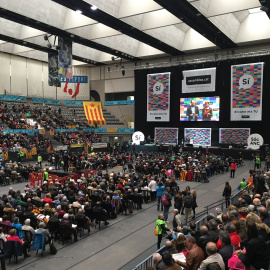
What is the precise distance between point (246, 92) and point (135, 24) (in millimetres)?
12526

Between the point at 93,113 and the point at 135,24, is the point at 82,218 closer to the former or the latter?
the point at 135,24

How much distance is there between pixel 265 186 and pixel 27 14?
18972 mm

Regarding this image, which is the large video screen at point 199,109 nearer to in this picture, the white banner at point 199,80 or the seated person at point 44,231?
the white banner at point 199,80

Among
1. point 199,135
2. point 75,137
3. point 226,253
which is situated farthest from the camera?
point 75,137

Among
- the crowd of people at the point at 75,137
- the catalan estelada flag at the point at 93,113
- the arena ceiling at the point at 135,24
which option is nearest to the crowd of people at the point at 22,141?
the crowd of people at the point at 75,137

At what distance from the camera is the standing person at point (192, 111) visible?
30.3 metres

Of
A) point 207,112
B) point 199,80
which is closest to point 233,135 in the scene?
point 207,112

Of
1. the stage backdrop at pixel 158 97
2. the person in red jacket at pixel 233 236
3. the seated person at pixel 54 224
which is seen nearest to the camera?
the person in red jacket at pixel 233 236

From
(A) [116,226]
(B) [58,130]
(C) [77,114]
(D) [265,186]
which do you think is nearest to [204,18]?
(D) [265,186]

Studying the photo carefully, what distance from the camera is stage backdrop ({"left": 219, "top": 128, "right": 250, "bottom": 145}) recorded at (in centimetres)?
2781

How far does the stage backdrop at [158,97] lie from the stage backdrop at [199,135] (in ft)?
9.55

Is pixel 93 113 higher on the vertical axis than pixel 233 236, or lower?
higher

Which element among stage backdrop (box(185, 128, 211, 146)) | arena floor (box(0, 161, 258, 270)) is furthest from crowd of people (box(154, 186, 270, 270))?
stage backdrop (box(185, 128, 211, 146))

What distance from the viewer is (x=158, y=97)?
32781 millimetres
